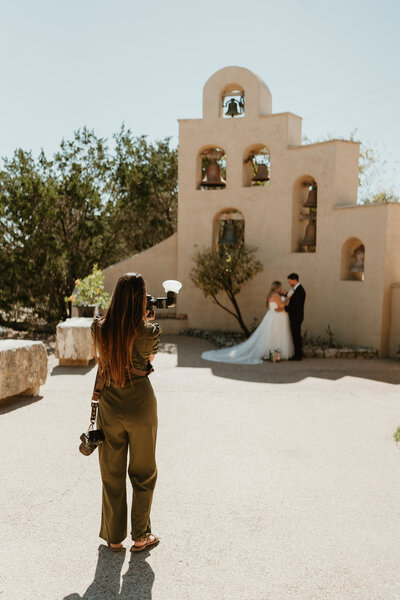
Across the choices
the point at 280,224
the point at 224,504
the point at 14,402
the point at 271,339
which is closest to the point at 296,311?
the point at 271,339

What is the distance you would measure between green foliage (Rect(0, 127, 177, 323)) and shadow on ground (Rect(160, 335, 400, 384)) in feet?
23.9

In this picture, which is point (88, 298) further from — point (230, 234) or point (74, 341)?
point (230, 234)

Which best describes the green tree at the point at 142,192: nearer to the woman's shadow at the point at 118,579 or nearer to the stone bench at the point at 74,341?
the stone bench at the point at 74,341

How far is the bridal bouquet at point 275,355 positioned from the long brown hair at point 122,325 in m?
8.44

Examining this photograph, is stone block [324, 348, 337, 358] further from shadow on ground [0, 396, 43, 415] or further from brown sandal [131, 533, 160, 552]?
brown sandal [131, 533, 160, 552]

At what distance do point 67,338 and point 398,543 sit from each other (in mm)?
7770

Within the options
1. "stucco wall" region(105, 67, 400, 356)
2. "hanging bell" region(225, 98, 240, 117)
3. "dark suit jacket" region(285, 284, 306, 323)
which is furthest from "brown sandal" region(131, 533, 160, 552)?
"hanging bell" region(225, 98, 240, 117)

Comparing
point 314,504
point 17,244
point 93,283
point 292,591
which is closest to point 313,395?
point 314,504

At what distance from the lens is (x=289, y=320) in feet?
40.4

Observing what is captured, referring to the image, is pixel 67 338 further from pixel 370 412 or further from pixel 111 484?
pixel 111 484

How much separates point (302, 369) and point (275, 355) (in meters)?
0.92

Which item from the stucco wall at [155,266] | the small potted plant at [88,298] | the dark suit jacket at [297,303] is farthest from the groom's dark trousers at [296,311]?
the stucco wall at [155,266]

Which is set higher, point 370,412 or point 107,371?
point 107,371

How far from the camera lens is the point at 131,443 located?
3.78 metres
